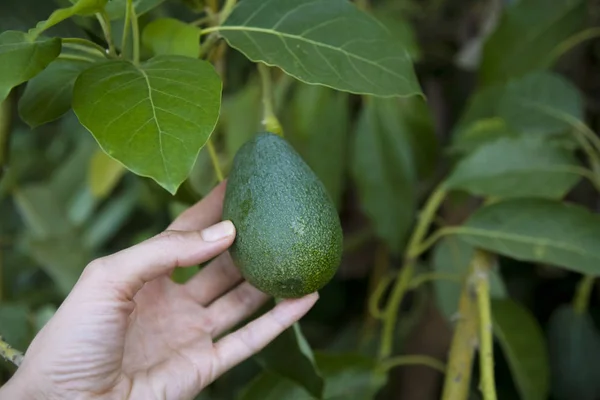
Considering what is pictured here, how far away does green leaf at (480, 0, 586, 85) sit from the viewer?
3.15 feet

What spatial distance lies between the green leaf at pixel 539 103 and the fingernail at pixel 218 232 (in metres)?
0.55

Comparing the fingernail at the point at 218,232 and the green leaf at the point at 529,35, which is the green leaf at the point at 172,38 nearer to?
the fingernail at the point at 218,232

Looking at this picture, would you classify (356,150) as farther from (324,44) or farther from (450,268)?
(324,44)

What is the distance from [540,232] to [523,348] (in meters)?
0.20

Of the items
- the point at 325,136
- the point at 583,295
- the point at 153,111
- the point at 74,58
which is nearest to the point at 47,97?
the point at 74,58

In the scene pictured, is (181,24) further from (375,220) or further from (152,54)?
(375,220)

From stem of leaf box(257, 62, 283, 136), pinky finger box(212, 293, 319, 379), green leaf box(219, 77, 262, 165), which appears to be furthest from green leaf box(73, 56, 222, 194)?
green leaf box(219, 77, 262, 165)

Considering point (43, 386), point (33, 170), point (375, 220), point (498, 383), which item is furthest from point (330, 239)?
point (33, 170)

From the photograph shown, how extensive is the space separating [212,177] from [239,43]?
557 mm

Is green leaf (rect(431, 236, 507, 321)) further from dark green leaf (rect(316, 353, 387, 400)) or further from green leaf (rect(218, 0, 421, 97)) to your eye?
green leaf (rect(218, 0, 421, 97))

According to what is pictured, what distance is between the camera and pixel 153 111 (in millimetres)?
447

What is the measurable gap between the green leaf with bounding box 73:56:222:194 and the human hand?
0.10 meters

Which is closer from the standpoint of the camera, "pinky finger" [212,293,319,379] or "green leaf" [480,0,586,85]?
"pinky finger" [212,293,319,379]

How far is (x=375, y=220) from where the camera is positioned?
957 mm
